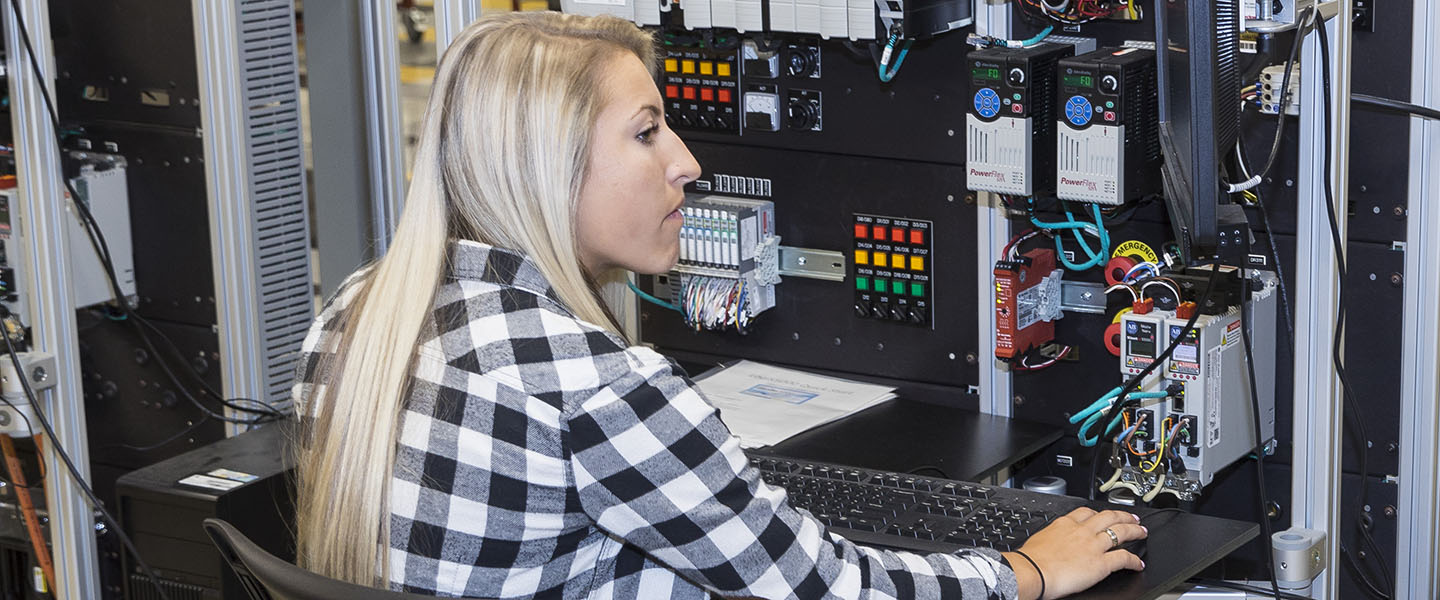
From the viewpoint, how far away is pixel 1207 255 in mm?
2133

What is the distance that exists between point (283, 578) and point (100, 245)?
7.38 feet

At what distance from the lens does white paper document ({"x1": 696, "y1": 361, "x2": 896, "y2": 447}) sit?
265cm

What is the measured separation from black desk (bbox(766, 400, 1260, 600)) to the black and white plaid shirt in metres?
0.66

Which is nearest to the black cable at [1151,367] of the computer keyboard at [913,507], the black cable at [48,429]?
the computer keyboard at [913,507]

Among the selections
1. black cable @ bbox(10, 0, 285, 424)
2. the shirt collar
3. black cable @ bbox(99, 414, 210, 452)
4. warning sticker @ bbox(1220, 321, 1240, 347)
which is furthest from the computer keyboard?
black cable @ bbox(99, 414, 210, 452)

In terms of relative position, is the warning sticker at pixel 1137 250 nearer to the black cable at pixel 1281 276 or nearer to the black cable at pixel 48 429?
the black cable at pixel 1281 276

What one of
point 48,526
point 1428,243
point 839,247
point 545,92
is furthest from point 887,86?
point 48,526

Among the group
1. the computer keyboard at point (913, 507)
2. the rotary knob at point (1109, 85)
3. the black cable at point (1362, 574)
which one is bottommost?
the black cable at point (1362, 574)

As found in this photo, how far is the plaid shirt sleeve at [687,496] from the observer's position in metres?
1.43

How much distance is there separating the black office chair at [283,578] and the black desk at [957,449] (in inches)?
41.6

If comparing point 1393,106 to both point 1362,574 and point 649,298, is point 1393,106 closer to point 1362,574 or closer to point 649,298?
point 1362,574

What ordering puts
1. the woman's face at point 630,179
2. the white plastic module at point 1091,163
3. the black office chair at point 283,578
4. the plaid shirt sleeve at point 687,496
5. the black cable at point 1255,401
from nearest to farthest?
the black office chair at point 283,578, the plaid shirt sleeve at point 687,496, the woman's face at point 630,179, the black cable at point 1255,401, the white plastic module at point 1091,163

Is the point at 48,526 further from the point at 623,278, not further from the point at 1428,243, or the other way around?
the point at 1428,243

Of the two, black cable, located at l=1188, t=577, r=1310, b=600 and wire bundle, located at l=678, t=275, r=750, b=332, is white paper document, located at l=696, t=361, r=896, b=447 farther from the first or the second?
black cable, located at l=1188, t=577, r=1310, b=600
